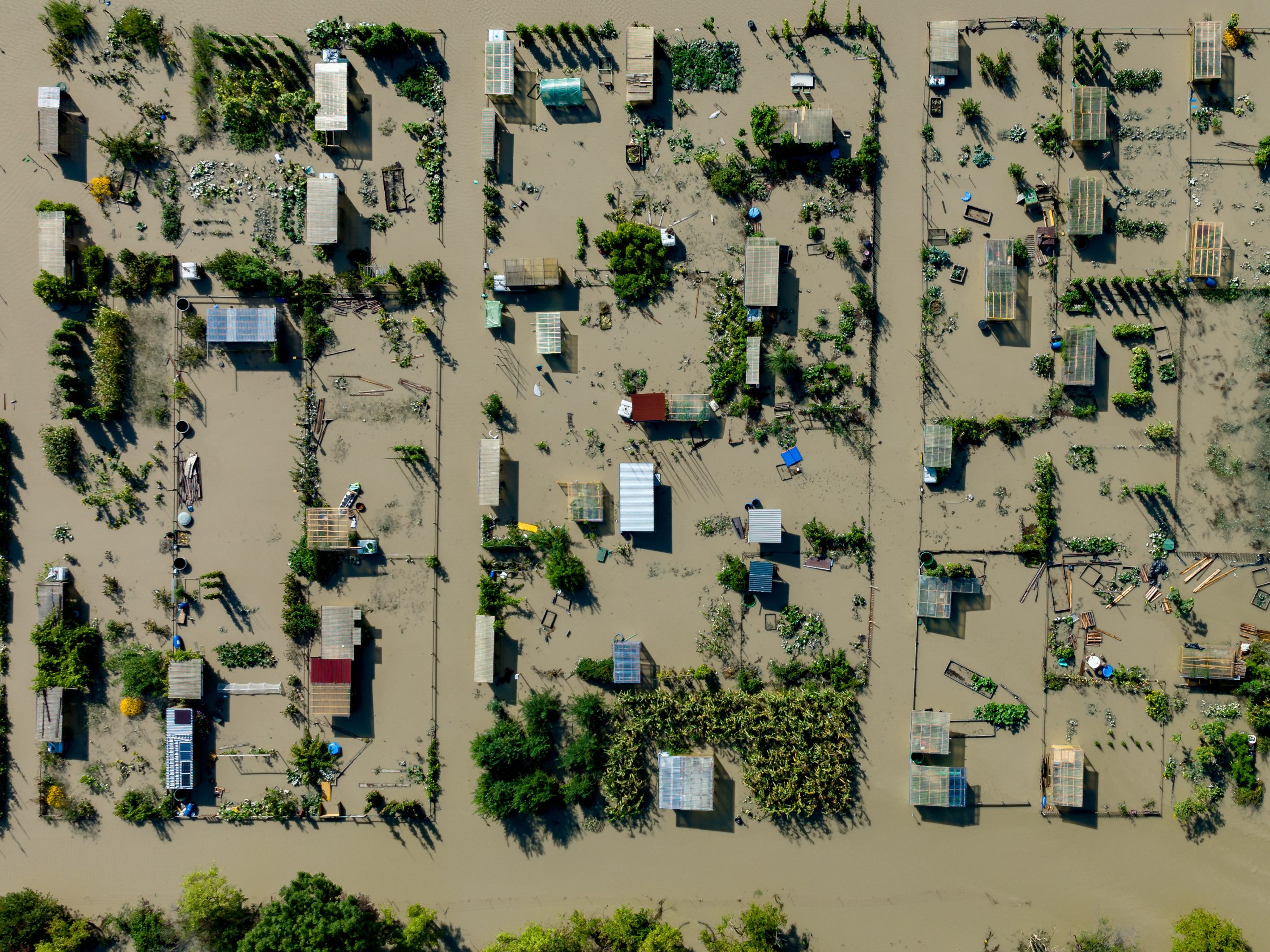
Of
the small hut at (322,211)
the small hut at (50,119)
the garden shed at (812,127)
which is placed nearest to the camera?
the garden shed at (812,127)

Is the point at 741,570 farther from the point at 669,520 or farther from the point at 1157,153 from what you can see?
the point at 1157,153

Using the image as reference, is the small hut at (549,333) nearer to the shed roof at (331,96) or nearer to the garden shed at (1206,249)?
the shed roof at (331,96)

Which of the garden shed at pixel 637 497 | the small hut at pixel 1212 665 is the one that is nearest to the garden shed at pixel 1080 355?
the small hut at pixel 1212 665

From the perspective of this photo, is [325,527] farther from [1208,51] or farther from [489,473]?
[1208,51]

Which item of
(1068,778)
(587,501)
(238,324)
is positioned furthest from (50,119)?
(1068,778)

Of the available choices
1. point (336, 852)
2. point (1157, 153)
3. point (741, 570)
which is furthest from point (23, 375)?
point (1157, 153)

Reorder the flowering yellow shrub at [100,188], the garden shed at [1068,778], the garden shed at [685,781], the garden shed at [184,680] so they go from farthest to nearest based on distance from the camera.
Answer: the flowering yellow shrub at [100,188]
the garden shed at [184,680]
the garden shed at [685,781]
the garden shed at [1068,778]

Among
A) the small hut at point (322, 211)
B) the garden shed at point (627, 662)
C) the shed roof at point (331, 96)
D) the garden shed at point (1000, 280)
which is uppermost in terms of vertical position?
the shed roof at point (331, 96)
